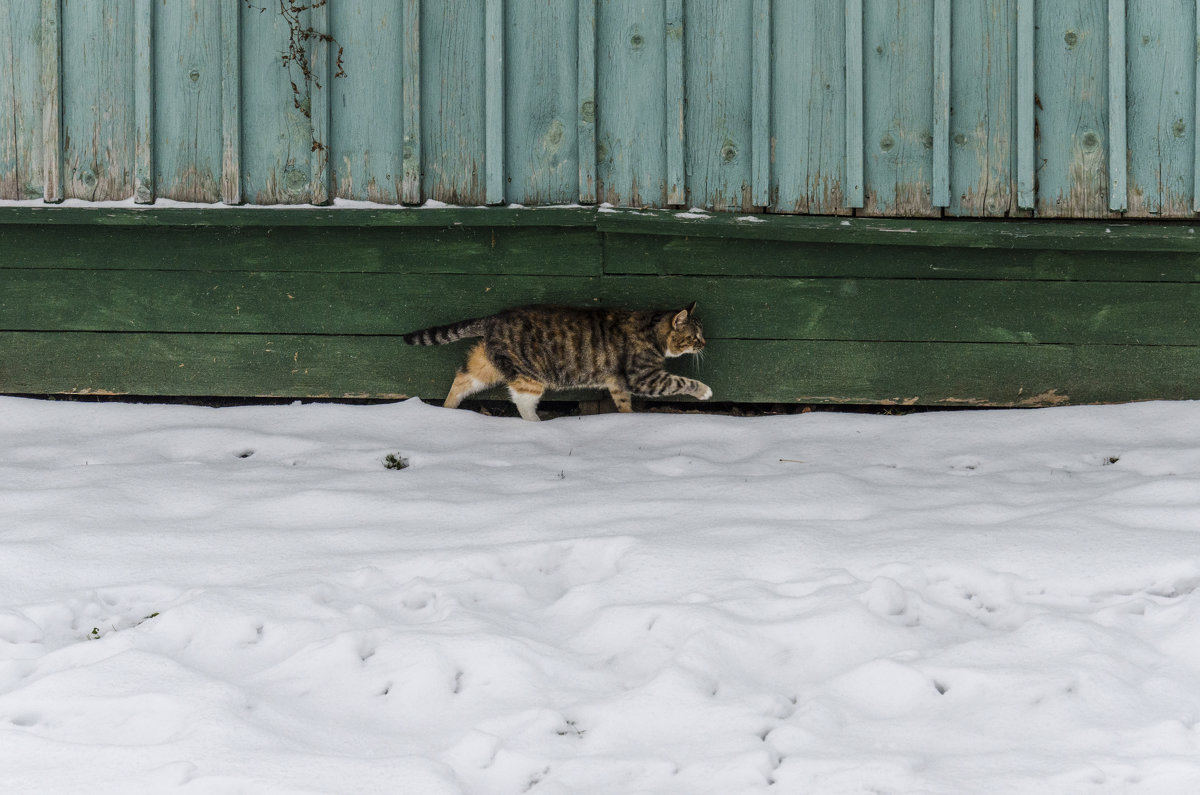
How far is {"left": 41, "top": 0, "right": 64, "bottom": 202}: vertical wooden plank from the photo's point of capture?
4.93m

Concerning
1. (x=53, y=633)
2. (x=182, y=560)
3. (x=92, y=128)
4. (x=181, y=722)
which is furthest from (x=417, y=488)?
(x=92, y=128)

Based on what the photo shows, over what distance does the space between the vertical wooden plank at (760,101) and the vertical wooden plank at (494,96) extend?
126 cm

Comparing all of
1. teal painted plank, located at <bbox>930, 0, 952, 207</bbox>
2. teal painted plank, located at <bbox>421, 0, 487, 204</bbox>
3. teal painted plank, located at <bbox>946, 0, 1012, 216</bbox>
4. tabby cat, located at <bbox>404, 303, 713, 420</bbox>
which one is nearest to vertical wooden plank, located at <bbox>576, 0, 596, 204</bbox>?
teal painted plank, located at <bbox>421, 0, 487, 204</bbox>

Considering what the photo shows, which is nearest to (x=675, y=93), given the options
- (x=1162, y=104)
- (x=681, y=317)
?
(x=681, y=317)

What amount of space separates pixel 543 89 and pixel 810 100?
1350 millimetres

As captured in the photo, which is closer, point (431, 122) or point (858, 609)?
point (858, 609)

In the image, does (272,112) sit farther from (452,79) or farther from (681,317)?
(681,317)

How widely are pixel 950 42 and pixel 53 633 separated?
4.62 meters

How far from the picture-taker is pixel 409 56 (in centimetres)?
491

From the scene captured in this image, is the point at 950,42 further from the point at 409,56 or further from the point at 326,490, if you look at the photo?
the point at 326,490

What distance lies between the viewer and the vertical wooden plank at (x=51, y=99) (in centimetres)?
493

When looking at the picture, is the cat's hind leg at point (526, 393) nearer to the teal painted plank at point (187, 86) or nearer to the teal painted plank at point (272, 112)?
the teal painted plank at point (272, 112)

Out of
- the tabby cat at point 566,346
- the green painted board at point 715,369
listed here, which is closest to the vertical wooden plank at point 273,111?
the green painted board at point 715,369

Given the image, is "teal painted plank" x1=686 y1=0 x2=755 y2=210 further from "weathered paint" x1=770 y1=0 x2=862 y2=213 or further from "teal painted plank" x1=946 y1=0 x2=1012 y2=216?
"teal painted plank" x1=946 y1=0 x2=1012 y2=216
